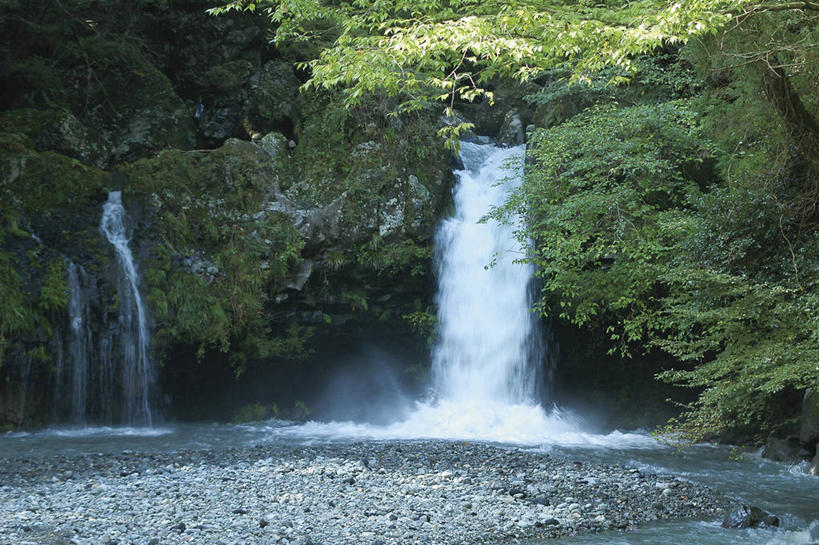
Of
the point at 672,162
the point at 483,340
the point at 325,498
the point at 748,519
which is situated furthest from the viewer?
the point at 483,340

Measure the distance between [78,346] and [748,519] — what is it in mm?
9488

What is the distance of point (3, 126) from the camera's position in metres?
11.6

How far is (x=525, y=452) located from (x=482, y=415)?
9.76ft

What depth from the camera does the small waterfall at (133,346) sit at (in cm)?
1060

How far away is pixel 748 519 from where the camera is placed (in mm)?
5820

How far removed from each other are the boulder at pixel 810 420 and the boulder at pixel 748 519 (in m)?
3.00

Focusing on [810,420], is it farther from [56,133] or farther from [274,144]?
[56,133]

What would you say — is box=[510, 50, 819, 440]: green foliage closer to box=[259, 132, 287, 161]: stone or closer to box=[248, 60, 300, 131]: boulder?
box=[259, 132, 287, 161]: stone

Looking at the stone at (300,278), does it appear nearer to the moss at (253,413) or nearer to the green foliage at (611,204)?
the moss at (253,413)

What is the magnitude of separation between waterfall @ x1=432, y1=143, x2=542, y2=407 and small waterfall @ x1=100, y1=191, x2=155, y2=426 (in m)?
5.17

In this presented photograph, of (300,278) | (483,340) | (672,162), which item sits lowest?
(483,340)

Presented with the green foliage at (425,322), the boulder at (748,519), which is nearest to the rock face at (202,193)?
the green foliage at (425,322)

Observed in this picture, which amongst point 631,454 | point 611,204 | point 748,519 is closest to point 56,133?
point 611,204

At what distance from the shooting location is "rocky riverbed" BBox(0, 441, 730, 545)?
5188 millimetres
